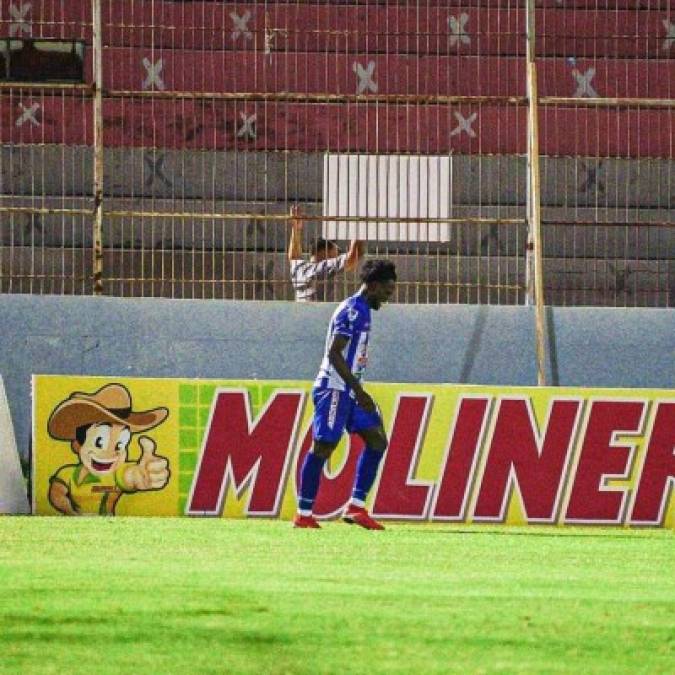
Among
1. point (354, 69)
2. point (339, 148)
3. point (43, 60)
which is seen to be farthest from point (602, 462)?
point (354, 69)

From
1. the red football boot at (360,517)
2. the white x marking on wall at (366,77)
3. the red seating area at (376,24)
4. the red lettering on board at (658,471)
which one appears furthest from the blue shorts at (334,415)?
the white x marking on wall at (366,77)

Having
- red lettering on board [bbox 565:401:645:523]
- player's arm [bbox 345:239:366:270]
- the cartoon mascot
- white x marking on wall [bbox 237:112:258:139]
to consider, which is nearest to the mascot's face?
the cartoon mascot

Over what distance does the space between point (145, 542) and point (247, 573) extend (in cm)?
229

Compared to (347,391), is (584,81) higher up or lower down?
higher up

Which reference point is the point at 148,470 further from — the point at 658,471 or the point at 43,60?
the point at 43,60

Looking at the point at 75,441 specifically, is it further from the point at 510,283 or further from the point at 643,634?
the point at 643,634

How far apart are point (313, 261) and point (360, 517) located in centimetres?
354

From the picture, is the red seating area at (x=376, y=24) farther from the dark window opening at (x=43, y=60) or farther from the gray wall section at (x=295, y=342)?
the gray wall section at (x=295, y=342)

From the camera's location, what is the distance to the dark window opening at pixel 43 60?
17109mm

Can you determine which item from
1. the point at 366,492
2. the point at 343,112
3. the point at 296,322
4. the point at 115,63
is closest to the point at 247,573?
the point at 366,492

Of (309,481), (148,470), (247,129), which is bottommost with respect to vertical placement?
(148,470)

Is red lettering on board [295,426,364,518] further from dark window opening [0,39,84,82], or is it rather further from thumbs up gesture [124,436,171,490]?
dark window opening [0,39,84,82]

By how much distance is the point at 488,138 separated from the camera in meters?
18.6

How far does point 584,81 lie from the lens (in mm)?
20547
